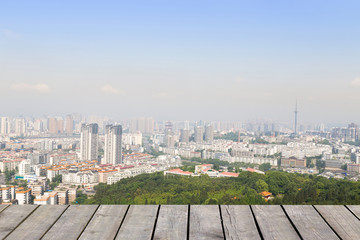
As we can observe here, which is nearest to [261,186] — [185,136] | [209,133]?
[185,136]

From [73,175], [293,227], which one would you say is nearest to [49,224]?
[293,227]

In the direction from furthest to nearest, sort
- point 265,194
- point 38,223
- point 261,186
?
point 261,186, point 265,194, point 38,223

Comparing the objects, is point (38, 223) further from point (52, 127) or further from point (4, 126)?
point (52, 127)

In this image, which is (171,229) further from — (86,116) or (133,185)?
(86,116)

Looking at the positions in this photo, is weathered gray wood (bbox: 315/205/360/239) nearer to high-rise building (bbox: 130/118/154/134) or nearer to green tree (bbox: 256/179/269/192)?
green tree (bbox: 256/179/269/192)

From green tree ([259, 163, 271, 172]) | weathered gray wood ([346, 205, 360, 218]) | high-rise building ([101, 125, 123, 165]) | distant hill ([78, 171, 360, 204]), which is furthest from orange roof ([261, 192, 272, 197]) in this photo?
high-rise building ([101, 125, 123, 165])

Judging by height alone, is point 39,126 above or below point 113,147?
above
